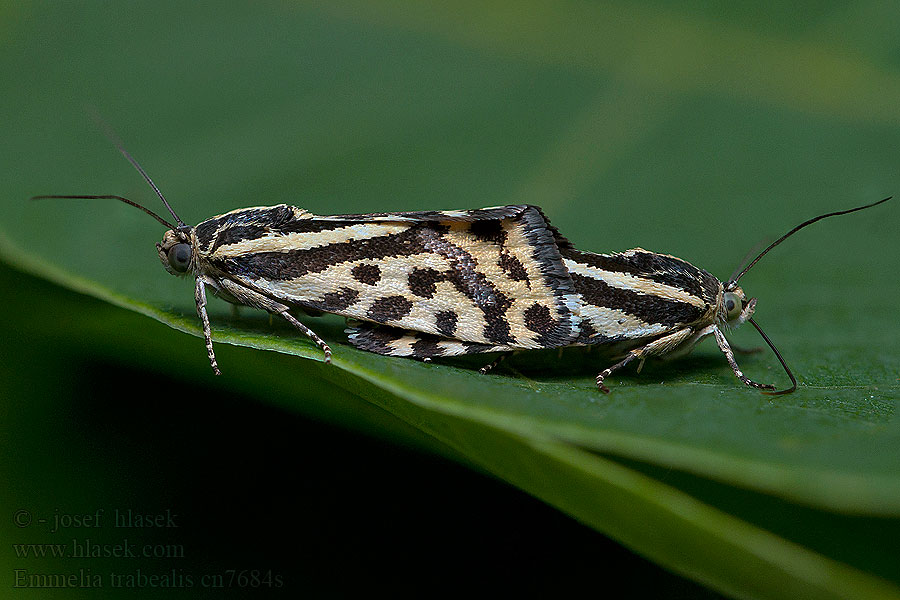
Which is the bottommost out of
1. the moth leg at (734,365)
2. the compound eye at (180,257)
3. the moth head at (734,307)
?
the moth leg at (734,365)

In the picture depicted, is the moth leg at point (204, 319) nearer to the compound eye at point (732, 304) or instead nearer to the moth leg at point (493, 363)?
the moth leg at point (493, 363)

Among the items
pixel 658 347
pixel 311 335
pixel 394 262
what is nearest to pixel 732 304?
pixel 658 347

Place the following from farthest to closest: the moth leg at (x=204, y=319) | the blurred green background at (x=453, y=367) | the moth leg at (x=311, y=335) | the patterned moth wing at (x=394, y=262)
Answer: the patterned moth wing at (x=394, y=262)
the moth leg at (x=204, y=319)
the moth leg at (x=311, y=335)
the blurred green background at (x=453, y=367)

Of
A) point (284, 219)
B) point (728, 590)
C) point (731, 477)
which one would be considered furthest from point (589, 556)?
point (284, 219)

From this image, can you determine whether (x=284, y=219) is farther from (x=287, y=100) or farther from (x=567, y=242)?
(x=287, y=100)

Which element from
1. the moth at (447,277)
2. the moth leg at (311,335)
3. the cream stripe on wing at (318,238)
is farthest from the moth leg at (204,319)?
the moth leg at (311,335)

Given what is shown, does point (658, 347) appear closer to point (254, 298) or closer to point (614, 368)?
point (614, 368)

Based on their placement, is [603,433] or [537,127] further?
[537,127]
